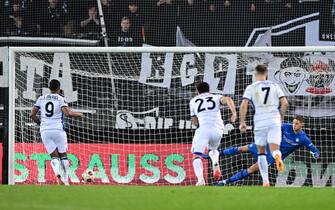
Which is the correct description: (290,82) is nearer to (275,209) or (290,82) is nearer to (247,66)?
(247,66)

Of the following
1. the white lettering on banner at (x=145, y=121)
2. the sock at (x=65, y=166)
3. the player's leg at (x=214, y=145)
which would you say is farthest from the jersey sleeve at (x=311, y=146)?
the sock at (x=65, y=166)

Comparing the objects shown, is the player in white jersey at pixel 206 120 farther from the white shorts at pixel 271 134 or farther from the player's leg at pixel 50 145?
the player's leg at pixel 50 145

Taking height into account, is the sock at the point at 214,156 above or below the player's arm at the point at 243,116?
below

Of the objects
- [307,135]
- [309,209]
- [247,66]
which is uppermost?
[247,66]

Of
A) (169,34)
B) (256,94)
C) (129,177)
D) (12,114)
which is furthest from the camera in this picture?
(169,34)

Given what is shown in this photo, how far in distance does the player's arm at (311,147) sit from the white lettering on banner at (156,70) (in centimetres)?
300

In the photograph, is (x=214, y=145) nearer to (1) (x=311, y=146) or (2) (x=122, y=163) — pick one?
(1) (x=311, y=146)

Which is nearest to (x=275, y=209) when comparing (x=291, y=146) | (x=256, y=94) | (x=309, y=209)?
(x=309, y=209)

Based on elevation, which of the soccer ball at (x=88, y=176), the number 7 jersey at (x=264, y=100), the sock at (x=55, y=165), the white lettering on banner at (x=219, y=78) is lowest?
the soccer ball at (x=88, y=176)

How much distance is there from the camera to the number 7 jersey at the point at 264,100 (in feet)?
48.0

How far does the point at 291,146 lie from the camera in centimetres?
1820

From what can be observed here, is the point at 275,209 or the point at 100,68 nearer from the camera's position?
the point at 275,209

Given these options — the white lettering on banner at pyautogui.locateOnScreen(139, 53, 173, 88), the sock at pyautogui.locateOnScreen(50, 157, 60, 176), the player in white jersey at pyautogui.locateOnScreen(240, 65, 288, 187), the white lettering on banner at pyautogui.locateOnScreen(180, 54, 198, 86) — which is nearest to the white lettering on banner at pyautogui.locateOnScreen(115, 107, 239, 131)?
the white lettering on banner at pyautogui.locateOnScreen(139, 53, 173, 88)

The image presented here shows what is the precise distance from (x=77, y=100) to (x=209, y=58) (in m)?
2.55
